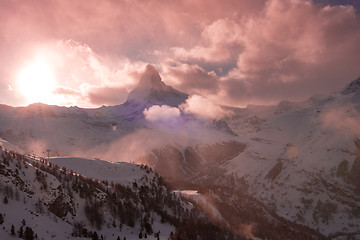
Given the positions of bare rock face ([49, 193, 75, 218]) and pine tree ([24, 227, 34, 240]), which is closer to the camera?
pine tree ([24, 227, 34, 240])

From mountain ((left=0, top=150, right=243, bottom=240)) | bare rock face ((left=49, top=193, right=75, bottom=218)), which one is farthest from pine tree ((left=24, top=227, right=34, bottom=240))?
bare rock face ((left=49, top=193, right=75, bottom=218))

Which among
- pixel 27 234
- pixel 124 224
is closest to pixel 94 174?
pixel 124 224

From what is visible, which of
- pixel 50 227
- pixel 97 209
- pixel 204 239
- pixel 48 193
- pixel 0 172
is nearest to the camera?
pixel 50 227

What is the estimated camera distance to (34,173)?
10012 cm

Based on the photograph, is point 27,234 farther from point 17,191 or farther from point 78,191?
point 78,191

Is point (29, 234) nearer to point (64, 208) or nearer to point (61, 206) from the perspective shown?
point (61, 206)

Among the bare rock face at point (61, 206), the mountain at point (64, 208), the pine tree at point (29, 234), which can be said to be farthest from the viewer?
the bare rock face at point (61, 206)

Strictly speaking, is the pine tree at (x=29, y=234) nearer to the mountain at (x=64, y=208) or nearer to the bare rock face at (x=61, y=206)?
the mountain at (x=64, y=208)

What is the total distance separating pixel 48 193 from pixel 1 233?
28.5m

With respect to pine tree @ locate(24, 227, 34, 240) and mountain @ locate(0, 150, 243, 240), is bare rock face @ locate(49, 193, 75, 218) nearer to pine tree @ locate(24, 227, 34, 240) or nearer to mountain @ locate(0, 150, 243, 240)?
mountain @ locate(0, 150, 243, 240)

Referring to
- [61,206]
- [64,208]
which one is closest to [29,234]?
[61,206]

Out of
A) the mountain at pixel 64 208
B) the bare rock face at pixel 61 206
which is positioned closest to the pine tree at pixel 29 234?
the mountain at pixel 64 208

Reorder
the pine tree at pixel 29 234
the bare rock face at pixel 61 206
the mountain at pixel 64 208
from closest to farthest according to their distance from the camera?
the pine tree at pixel 29 234 → the mountain at pixel 64 208 → the bare rock face at pixel 61 206

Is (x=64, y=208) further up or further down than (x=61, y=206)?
further down
